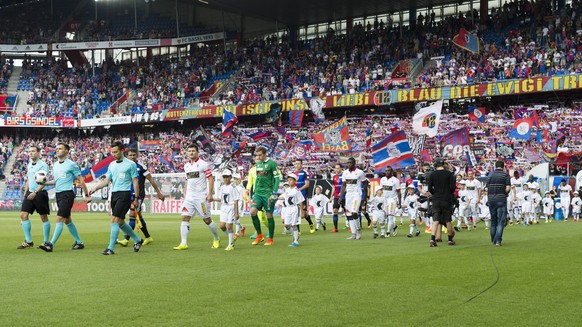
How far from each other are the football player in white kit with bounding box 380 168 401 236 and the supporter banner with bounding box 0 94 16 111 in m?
53.0

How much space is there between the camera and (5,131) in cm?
6694

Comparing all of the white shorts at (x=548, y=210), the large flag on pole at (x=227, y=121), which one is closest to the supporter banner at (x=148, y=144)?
the large flag on pole at (x=227, y=121)

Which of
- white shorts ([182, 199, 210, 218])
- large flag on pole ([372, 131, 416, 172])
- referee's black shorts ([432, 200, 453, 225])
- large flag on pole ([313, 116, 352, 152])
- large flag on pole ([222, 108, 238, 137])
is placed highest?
large flag on pole ([222, 108, 238, 137])

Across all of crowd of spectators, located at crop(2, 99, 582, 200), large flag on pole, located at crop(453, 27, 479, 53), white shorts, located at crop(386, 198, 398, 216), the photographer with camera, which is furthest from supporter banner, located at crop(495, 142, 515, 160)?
the photographer with camera

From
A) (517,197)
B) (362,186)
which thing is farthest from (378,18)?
(362,186)

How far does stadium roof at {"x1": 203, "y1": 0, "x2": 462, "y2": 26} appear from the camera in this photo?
55.2 meters

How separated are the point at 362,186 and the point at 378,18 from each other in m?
41.7

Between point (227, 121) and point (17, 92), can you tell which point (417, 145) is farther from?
point (17, 92)

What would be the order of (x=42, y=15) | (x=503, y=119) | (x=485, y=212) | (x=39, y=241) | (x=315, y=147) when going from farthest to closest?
1. (x=42, y=15)
2. (x=315, y=147)
3. (x=503, y=119)
4. (x=485, y=212)
5. (x=39, y=241)

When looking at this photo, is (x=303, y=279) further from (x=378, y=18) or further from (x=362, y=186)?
(x=378, y=18)

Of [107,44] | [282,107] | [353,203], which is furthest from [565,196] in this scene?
[107,44]

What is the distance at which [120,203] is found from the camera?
47.4ft

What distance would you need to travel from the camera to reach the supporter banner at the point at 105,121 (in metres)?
60.0

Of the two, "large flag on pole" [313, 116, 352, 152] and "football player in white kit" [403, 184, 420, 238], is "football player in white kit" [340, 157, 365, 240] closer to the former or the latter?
"football player in white kit" [403, 184, 420, 238]
